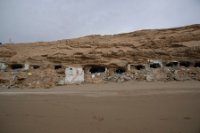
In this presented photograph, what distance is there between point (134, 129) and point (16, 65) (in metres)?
25.6

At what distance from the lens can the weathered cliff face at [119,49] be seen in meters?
23.0

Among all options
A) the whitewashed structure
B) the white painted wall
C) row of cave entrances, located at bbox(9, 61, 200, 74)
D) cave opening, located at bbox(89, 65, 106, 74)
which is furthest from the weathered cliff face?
the whitewashed structure

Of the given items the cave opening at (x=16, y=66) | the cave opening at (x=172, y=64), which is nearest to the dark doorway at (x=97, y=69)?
the cave opening at (x=172, y=64)

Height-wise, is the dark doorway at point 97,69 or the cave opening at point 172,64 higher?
the cave opening at point 172,64

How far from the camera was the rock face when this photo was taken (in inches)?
901

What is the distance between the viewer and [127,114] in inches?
196

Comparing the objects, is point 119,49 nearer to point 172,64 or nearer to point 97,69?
point 97,69

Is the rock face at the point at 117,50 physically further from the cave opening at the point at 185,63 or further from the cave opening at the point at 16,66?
the cave opening at the point at 16,66

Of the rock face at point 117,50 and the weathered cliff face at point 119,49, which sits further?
the weathered cliff face at point 119,49

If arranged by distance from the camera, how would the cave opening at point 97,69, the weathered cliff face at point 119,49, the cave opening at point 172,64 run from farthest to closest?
the cave opening at point 97,69
the weathered cliff face at point 119,49
the cave opening at point 172,64

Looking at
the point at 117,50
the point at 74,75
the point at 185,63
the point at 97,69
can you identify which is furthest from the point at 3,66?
the point at 185,63

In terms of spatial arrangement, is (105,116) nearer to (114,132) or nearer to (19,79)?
(114,132)

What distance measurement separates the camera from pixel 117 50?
25.1 metres

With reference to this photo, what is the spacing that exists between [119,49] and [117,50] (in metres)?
0.39
